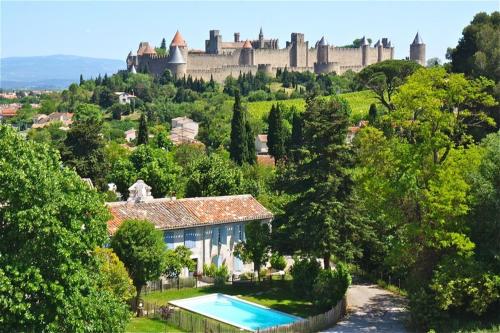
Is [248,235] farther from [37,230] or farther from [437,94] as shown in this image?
[37,230]

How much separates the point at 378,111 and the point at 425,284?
57919mm

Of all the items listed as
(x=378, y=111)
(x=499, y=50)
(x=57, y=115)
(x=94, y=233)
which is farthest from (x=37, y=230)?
(x=57, y=115)

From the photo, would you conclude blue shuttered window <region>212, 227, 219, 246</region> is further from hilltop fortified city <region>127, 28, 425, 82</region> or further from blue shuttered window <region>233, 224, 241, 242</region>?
hilltop fortified city <region>127, 28, 425, 82</region>

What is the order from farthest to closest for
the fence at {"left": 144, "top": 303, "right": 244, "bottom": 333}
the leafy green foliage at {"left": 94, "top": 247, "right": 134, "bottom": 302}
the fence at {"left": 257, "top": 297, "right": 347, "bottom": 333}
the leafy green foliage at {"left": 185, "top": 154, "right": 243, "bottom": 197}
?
1. the leafy green foliage at {"left": 185, "top": 154, "right": 243, "bottom": 197}
2. the fence at {"left": 144, "top": 303, "right": 244, "bottom": 333}
3. the fence at {"left": 257, "top": 297, "right": 347, "bottom": 333}
4. the leafy green foliage at {"left": 94, "top": 247, "right": 134, "bottom": 302}

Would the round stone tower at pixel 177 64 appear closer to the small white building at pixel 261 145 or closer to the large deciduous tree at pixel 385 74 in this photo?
the small white building at pixel 261 145

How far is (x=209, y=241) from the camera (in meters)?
31.9

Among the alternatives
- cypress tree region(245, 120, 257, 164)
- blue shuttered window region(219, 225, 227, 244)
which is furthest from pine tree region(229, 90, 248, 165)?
blue shuttered window region(219, 225, 227, 244)

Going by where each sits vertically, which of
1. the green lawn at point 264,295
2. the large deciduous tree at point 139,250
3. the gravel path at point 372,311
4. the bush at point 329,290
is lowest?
the green lawn at point 264,295

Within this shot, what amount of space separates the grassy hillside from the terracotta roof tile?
56.1 meters

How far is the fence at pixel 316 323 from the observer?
2209 centimetres

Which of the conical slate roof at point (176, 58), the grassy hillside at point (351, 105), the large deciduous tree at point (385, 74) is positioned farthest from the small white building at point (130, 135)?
the large deciduous tree at point (385, 74)

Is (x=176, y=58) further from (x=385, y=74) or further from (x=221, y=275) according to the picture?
(x=221, y=275)

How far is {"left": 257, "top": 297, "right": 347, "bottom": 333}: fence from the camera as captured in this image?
22094 mm

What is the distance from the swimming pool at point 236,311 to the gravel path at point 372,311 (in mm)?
2023
